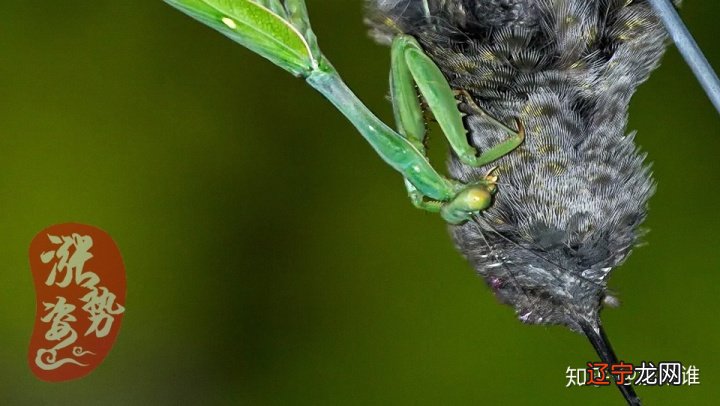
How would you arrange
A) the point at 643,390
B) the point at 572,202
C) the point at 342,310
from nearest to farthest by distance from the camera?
the point at 572,202 < the point at 643,390 < the point at 342,310

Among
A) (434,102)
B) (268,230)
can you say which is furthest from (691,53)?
(268,230)

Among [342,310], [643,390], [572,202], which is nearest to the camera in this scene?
[572,202]

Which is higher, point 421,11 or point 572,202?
point 421,11

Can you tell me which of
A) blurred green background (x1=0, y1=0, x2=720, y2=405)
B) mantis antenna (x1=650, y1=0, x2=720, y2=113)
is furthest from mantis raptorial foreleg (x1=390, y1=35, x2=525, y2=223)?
blurred green background (x1=0, y1=0, x2=720, y2=405)

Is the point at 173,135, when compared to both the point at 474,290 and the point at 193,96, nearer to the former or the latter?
the point at 193,96

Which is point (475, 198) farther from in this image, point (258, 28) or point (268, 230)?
point (268, 230)

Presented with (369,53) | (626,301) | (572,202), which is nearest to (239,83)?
(369,53)

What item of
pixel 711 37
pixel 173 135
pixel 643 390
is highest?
pixel 173 135

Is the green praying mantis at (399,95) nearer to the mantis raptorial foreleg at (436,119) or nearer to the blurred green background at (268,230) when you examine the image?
the mantis raptorial foreleg at (436,119)
